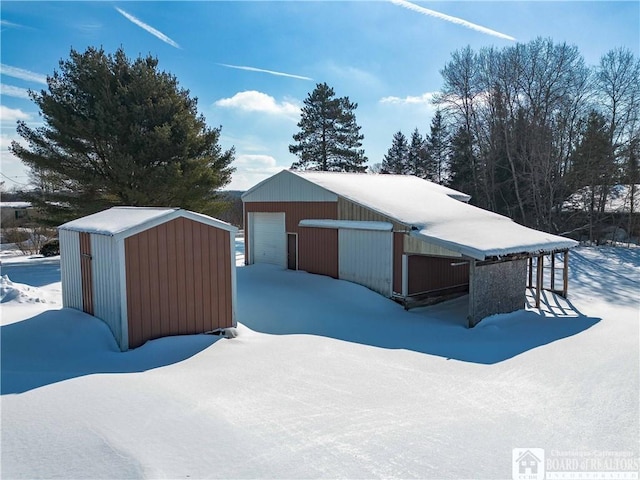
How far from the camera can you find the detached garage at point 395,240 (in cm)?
1052

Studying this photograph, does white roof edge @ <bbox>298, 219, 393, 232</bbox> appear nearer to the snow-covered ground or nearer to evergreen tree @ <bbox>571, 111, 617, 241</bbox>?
the snow-covered ground

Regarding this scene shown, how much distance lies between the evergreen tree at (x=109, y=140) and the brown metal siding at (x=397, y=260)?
33.6 feet

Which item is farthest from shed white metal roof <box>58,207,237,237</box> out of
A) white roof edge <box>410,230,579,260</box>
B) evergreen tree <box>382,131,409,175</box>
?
evergreen tree <box>382,131,409,175</box>

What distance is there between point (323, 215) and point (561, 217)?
2155 cm

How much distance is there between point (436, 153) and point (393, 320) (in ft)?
108

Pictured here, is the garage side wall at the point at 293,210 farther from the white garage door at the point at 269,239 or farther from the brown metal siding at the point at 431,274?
the brown metal siding at the point at 431,274

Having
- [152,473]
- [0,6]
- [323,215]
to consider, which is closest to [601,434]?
[152,473]

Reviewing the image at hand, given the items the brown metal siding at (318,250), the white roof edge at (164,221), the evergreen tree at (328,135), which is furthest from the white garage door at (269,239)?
the evergreen tree at (328,135)

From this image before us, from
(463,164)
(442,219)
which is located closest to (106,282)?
(442,219)

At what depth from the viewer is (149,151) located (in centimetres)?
1792

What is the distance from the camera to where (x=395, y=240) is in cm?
1170

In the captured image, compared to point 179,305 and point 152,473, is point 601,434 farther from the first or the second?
point 179,305

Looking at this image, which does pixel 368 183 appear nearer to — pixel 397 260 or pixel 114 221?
pixel 397 260

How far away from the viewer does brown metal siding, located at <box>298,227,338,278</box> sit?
13.5m
